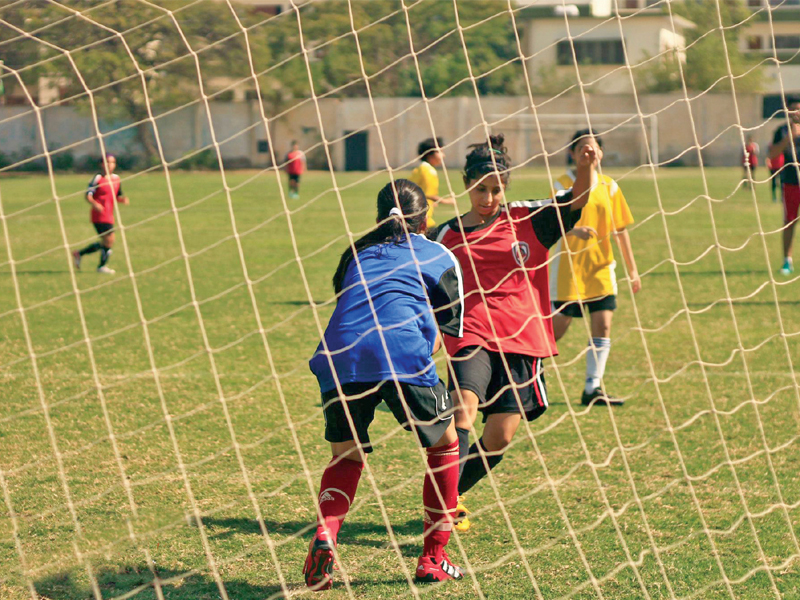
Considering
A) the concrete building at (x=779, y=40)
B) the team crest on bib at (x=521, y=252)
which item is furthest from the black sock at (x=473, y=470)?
the concrete building at (x=779, y=40)

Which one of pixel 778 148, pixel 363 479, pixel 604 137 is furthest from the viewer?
pixel 604 137

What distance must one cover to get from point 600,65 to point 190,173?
91.6 ft

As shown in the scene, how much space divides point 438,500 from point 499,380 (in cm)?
62

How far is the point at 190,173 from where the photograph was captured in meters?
33.0

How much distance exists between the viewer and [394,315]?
11.2 ft

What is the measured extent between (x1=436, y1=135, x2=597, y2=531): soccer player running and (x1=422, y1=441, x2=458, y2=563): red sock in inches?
9.2

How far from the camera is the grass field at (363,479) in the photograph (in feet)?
11.7

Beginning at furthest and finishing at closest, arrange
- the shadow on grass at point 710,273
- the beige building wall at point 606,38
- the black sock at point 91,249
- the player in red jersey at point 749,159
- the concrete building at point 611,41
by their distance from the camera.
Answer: the beige building wall at point 606,38, the concrete building at point 611,41, the black sock at point 91,249, the shadow on grass at point 710,273, the player in red jersey at point 749,159

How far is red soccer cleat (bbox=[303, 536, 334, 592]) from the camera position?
3369mm

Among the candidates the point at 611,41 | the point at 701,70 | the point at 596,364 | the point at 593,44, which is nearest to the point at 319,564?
the point at 596,364

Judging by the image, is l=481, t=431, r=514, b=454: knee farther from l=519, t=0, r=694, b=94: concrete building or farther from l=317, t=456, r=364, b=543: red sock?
l=519, t=0, r=694, b=94: concrete building

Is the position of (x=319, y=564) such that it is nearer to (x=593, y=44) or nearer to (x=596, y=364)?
(x=596, y=364)

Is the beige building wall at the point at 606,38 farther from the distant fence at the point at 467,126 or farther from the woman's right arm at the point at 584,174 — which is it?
the woman's right arm at the point at 584,174

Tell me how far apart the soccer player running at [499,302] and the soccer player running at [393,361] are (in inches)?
12.0
